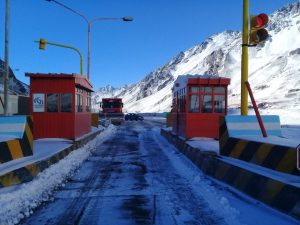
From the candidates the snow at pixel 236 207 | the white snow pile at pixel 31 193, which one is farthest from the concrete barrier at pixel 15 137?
the snow at pixel 236 207

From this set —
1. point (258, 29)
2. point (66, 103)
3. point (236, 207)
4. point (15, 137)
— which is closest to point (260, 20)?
point (258, 29)

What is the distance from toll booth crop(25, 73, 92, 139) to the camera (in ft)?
56.3

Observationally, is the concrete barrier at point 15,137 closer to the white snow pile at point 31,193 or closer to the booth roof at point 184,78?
the white snow pile at point 31,193

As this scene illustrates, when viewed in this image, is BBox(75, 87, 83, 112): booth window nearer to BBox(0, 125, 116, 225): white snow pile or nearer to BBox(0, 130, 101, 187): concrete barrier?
BBox(0, 130, 101, 187): concrete barrier

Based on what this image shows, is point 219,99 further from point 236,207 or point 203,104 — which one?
point 236,207

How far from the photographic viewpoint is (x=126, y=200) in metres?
7.69

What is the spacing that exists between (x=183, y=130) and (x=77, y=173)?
814 centimetres

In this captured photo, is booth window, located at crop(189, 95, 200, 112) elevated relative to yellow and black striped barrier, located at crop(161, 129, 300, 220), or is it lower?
elevated

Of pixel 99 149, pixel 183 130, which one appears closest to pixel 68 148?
pixel 99 149

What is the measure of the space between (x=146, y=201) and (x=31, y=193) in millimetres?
2107

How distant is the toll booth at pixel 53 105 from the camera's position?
17.2 m

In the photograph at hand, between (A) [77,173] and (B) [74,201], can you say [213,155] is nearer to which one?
(A) [77,173]

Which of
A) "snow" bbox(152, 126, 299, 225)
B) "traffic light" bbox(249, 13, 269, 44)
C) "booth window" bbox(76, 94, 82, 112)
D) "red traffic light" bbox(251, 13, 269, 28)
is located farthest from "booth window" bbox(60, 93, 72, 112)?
"red traffic light" bbox(251, 13, 269, 28)

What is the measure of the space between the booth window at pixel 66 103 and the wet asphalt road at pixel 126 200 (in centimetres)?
581
